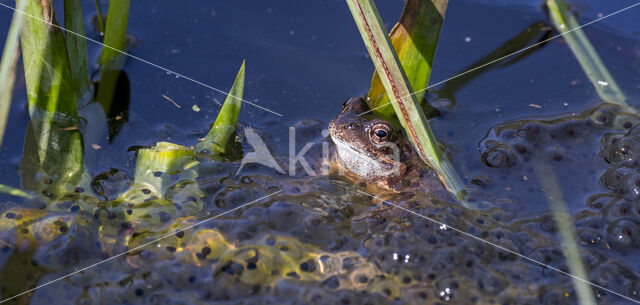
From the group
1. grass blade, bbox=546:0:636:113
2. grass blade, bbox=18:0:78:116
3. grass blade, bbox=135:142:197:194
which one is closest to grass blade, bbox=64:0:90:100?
grass blade, bbox=18:0:78:116

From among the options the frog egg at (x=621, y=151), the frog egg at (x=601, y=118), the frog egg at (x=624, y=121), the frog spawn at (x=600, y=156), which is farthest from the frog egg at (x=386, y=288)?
the frog egg at (x=624, y=121)

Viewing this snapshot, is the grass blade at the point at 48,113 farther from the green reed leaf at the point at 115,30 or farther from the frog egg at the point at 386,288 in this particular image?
the frog egg at the point at 386,288

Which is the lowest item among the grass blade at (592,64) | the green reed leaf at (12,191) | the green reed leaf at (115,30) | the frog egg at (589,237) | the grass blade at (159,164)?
the green reed leaf at (12,191)

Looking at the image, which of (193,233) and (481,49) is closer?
(193,233)

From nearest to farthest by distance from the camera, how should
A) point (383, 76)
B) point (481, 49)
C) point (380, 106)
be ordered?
point (383, 76) < point (380, 106) < point (481, 49)

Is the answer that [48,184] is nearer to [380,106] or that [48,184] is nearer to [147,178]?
[147,178]

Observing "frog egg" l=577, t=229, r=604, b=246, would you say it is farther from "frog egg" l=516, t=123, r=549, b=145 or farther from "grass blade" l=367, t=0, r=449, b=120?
"grass blade" l=367, t=0, r=449, b=120

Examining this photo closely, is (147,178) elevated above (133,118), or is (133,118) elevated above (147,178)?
(133,118)

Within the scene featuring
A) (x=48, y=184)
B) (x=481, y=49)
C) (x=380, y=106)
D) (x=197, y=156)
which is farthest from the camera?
(x=481, y=49)

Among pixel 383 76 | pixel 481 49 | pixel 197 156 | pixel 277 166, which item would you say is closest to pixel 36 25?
pixel 197 156
